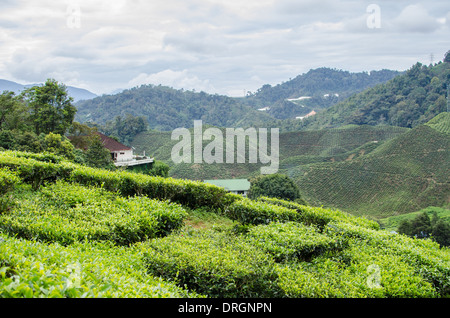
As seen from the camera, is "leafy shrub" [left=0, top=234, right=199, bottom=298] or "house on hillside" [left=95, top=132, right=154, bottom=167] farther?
"house on hillside" [left=95, top=132, right=154, bottom=167]

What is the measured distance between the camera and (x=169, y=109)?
448 ft

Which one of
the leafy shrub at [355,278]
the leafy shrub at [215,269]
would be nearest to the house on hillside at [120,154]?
the leafy shrub at [215,269]

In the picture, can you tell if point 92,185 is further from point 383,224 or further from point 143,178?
point 383,224

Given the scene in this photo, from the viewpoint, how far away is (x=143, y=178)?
6.97m

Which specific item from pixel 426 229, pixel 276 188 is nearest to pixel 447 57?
pixel 276 188

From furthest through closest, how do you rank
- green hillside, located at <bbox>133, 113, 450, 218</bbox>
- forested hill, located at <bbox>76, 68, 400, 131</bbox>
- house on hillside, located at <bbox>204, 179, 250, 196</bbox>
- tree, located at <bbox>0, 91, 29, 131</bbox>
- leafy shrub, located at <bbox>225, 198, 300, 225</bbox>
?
forested hill, located at <bbox>76, 68, 400, 131</bbox> < green hillside, located at <bbox>133, 113, 450, 218</bbox> < house on hillside, located at <bbox>204, 179, 250, 196</bbox> < tree, located at <bbox>0, 91, 29, 131</bbox> < leafy shrub, located at <bbox>225, 198, 300, 225</bbox>

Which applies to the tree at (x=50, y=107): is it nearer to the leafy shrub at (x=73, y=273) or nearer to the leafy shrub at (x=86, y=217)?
the leafy shrub at (x=86, y=217)

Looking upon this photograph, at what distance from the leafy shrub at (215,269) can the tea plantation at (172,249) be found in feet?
0.04

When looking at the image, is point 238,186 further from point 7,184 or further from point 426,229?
point 7,184

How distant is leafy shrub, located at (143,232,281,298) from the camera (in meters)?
3.81

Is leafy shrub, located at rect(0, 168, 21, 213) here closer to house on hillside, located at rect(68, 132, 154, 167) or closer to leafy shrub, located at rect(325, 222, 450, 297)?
leafy shrub, located at rect(325, 222, 450, 297)

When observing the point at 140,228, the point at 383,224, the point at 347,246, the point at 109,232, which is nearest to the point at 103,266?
the point at 109,232

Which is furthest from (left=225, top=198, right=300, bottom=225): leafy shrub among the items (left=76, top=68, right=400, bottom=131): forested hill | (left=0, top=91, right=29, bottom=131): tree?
(left=76, top=68, right=400, bottom=131): forested hill

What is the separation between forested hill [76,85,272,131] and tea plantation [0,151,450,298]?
11498 centimetres
